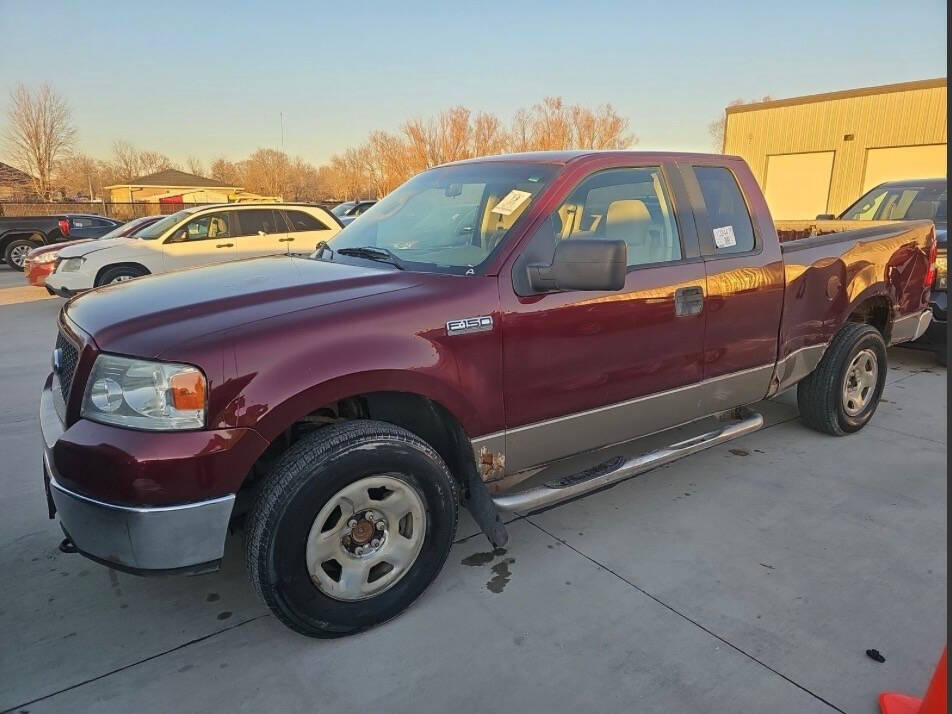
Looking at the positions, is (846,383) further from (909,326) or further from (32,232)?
(32,232)

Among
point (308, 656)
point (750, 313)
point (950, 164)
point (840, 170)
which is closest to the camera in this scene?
point (950, 164)

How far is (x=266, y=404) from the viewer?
2.23m

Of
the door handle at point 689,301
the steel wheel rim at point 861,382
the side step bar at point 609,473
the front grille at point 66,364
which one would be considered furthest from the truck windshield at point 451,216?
the steel wheel rim at point 861,382

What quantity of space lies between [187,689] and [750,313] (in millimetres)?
3228

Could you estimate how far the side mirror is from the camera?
100 inches

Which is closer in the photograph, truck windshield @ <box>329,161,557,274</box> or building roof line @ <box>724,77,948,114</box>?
truck windshield @ <box>329,161,557,274</box>

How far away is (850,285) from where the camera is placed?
4.27 m

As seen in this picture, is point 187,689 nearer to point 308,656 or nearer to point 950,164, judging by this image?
point 308,656

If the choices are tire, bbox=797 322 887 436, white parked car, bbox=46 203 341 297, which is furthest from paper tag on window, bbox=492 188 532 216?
white parked car, bbox=46 203 341 297

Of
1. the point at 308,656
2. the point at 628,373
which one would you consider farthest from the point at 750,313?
the point at 308,656

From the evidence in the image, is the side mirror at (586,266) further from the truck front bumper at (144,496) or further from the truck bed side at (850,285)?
the truck bed side at (850,285)

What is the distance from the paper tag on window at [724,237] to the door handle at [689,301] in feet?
1.22

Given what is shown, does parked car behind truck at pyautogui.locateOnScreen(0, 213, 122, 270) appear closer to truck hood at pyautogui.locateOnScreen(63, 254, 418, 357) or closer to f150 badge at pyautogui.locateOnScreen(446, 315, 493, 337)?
truck hood at pyautogui.locateOnScreen(63, 254, 418, 357)

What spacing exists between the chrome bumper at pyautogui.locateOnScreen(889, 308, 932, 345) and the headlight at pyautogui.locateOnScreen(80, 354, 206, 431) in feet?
15.5
